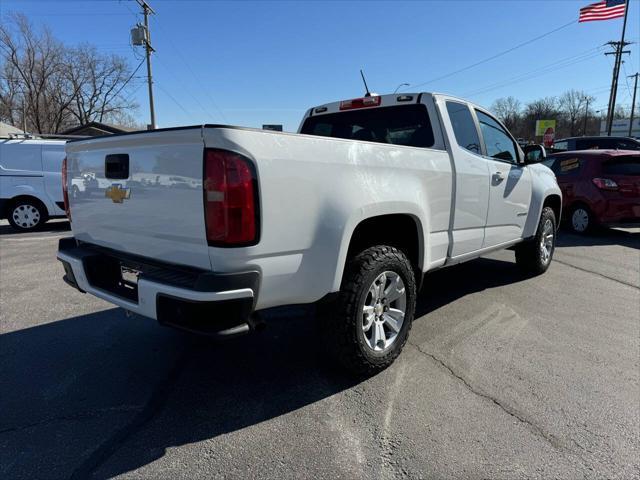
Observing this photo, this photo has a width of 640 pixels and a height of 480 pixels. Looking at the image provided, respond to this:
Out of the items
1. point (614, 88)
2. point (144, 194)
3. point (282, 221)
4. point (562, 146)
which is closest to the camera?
point (282, 221)

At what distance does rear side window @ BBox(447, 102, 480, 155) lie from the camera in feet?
12.8

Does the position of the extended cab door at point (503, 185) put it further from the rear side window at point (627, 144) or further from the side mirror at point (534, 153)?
the rear side window at point (627, 144)

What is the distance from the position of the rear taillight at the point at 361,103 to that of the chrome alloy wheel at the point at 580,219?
670 cm

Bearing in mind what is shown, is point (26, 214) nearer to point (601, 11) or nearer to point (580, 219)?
point (580, 219)

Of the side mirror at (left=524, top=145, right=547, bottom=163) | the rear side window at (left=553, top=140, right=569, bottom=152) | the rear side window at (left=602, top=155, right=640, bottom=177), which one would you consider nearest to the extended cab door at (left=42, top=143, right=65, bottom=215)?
the side mirror at (left=524, top=145, right=547, bottom=163)

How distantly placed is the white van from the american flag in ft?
86.1

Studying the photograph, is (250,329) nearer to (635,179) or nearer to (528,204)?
(528,204)

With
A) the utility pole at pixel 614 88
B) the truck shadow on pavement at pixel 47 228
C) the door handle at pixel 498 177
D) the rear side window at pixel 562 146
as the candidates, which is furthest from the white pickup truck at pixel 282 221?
the utility pole at pixel 614 88

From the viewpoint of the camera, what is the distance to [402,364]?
3264 millimetres

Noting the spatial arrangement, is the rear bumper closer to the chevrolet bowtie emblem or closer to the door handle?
the chevrolet bowtie emblem

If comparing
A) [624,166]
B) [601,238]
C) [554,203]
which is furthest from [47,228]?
[624,166]

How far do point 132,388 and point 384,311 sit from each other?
1.78 meters

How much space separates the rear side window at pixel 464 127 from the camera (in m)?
3.91

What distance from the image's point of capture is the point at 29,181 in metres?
9.79
